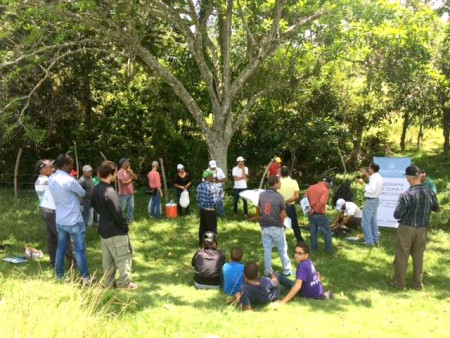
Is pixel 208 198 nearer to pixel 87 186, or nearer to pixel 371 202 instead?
pixel 87 186

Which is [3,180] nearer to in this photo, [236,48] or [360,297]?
[236,48]

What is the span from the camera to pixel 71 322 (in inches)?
146

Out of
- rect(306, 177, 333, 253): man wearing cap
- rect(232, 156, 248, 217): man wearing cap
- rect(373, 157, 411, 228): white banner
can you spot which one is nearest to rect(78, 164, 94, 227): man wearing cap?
rect(232, 156, 248, 217): man wearing cap

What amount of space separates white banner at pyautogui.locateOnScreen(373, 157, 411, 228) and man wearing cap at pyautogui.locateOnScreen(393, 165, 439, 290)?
3639 mm

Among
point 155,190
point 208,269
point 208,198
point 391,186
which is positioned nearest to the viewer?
point 208,269

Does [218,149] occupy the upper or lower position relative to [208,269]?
upper

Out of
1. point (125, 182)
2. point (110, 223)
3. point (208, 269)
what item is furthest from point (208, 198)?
point (125, 182)

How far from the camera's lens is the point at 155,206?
11.1 metres

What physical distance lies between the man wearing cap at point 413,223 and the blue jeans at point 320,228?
5.53ft

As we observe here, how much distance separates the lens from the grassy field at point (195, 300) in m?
4.09

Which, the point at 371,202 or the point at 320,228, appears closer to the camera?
the point at 320,228

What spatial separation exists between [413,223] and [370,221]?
239 cm

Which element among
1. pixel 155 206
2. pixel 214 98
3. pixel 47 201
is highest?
pixel 214 98

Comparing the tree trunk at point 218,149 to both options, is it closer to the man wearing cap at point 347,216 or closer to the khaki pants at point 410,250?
the man wearing cap at point 347,216
